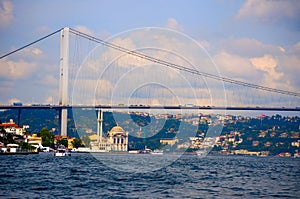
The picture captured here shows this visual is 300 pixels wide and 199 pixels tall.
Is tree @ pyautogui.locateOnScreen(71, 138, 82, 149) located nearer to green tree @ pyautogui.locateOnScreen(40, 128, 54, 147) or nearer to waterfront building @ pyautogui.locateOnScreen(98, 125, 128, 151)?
waterfront building @ pyautogui.locateOnScreen(98, 125, 128, 151)

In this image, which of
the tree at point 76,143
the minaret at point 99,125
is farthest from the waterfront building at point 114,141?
the minaret at point 99,125

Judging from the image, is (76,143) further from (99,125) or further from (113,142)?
(99,125)

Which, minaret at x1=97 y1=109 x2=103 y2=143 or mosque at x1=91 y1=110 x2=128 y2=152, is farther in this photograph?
mosque at x1=91 y1=110 x2=128 y2=152

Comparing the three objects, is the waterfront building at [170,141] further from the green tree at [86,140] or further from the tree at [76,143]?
the tree at [76,143]

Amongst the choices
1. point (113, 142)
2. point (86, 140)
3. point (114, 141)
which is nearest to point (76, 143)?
point (86, 140)

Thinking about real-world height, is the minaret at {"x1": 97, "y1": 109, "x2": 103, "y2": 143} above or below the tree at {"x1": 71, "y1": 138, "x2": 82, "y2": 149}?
above

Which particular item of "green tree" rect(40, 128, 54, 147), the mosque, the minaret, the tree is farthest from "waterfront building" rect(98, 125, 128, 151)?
"green tree" rect(40, 128, 54, 147)
